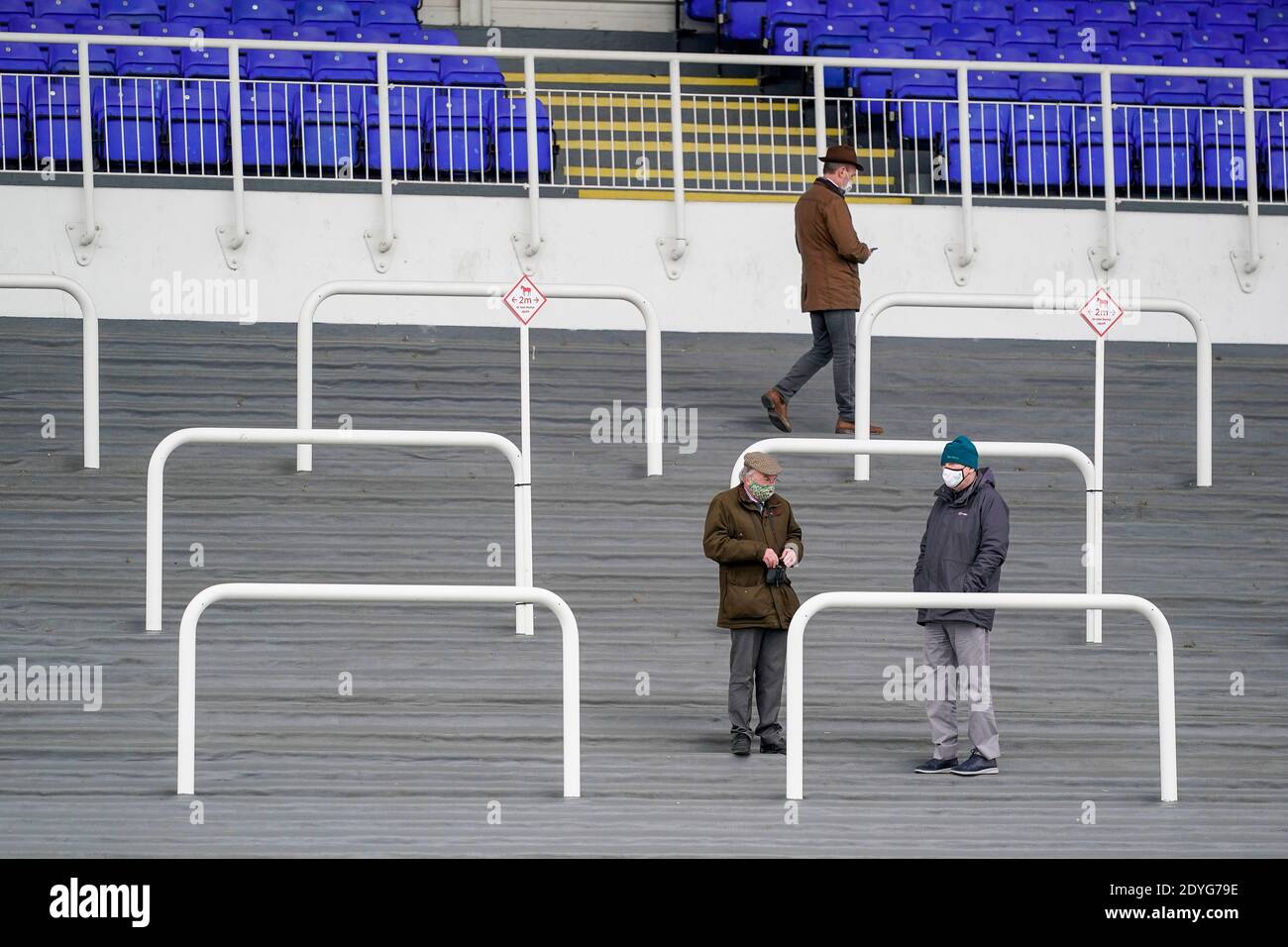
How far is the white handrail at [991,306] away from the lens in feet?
39.2

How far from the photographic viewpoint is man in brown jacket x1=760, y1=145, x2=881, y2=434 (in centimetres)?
1280

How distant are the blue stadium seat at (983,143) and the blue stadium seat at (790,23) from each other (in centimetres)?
222

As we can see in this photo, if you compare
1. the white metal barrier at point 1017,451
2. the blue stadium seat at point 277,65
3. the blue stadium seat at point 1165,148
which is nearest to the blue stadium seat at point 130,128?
the blue stadium seat at point 277,65

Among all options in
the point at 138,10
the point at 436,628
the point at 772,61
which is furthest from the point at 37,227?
the point at 436,628

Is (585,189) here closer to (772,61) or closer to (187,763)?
(772,61)

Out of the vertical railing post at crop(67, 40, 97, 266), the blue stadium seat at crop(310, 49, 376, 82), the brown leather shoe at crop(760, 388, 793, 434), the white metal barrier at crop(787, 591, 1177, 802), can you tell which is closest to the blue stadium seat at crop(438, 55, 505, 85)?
the blue stadium seat at crop(310, 49, 376, 82)

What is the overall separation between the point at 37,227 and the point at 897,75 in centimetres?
679

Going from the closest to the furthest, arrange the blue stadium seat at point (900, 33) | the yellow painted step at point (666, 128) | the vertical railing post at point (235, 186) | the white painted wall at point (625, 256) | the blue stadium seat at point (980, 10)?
1. the vertical railing post at point (235, 186)
2. the white painted wall at point (625, 256)
3. the yellow painted step at point (666, 128)
4. the blue stadium seat at point (900, 33)
5. the blue stadium seat at point (980, 10)

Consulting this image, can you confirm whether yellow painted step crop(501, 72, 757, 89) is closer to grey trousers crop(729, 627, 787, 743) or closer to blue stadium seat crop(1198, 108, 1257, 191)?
blue stadium seat crop(1198, 108, 1257, 191)

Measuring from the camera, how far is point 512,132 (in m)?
16.0

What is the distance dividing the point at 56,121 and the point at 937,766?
9.41m

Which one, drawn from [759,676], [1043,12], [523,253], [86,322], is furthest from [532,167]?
[759,676]

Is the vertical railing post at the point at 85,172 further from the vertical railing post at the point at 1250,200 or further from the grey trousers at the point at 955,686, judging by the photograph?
the vertical railing post at the point at 1250,200

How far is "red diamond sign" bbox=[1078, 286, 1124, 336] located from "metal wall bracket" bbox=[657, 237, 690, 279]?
4883mm
